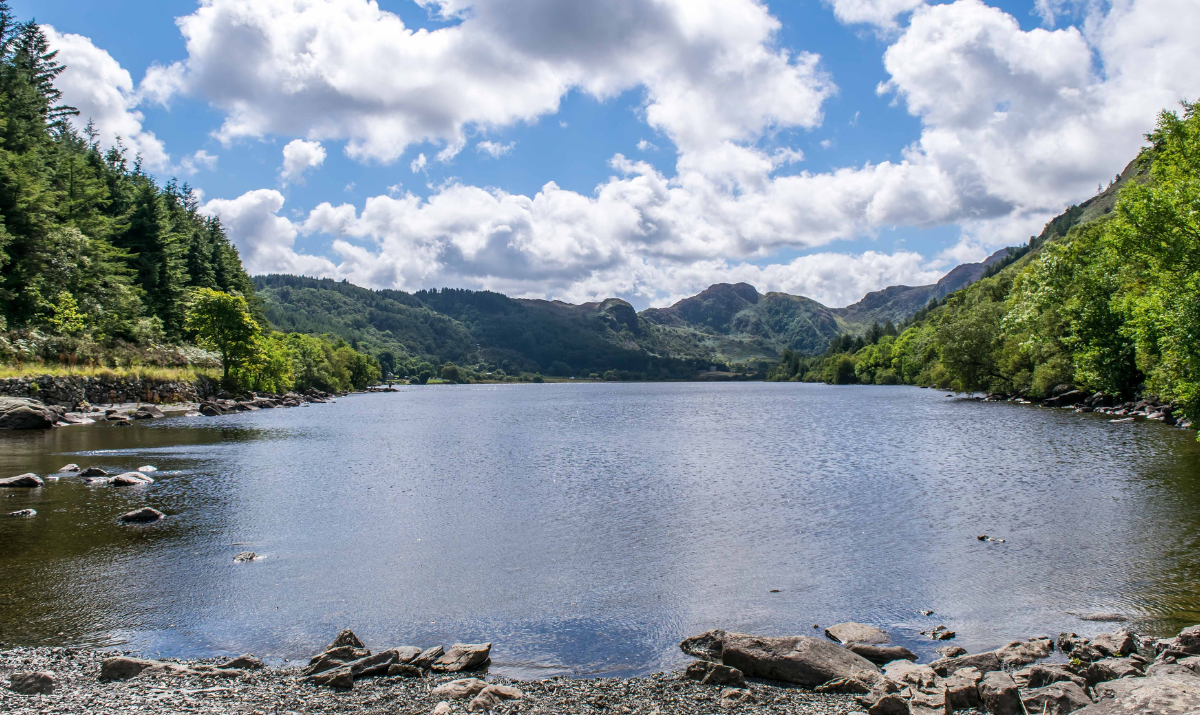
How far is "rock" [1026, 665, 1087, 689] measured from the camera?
A: 1059 centimetres

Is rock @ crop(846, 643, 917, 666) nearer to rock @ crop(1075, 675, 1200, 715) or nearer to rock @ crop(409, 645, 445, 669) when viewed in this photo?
rock @ crop(1075, 675, 1200, 715)

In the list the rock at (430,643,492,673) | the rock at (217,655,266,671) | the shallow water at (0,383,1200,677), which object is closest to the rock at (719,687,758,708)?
the shallow water at (0,383,1200,677)

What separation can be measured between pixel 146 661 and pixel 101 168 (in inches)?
4338

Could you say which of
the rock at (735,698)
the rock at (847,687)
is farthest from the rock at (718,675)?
the rock at (847,687)

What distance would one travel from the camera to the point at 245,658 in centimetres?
1178

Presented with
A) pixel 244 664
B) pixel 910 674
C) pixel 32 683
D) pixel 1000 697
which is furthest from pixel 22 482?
pixel 1000 697

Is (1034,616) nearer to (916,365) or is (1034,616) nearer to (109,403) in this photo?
(109,403)

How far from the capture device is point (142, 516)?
22.5 m

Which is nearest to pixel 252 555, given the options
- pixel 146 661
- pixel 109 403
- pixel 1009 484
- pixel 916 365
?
pixel 146 661

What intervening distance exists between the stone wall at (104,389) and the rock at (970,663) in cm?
6639

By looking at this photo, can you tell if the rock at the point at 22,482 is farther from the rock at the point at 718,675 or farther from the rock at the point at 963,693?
the rock at the point at 963,693

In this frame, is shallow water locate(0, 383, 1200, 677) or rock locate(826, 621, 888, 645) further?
shallow water locate(0, 383, 1200, 677)

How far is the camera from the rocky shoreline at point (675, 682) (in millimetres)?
9898

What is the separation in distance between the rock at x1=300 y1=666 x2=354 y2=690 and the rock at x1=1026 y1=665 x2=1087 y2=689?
34.6 ft
